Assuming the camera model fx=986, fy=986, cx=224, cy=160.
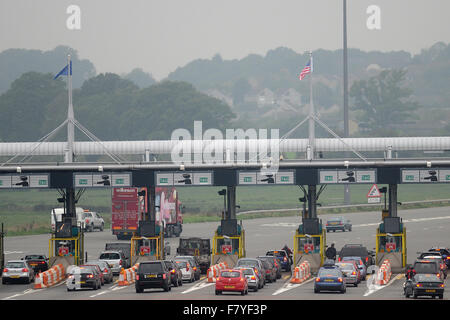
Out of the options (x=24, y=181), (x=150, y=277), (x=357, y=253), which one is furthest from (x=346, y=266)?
(x=24, y=181)

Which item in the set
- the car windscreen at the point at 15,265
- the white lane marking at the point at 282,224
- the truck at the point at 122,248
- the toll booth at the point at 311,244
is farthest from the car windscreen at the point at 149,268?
the white lane marking at the point at 282,224

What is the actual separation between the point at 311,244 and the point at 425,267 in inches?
533

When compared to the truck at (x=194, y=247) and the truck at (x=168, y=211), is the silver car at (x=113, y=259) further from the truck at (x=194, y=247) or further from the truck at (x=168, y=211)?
the truck at (x=168, y=211)

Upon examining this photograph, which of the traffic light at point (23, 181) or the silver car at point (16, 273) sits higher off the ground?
the traffic light at point (23, 181)

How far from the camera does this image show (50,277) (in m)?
52.6

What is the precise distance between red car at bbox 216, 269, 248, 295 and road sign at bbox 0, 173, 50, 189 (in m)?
19.2

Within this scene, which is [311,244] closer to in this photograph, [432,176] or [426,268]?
[432,176]

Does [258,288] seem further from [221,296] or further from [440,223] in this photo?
[440,223]

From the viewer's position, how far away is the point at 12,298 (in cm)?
4466

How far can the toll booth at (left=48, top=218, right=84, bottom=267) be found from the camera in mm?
58719

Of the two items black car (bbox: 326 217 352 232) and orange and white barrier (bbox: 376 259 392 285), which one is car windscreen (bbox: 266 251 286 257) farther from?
black car (bbox: 326 217 352 232)

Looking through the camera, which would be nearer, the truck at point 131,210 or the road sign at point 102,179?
the road sign at point 102,179

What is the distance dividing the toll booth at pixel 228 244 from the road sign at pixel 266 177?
2.66 m

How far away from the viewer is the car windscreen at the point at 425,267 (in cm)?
4612
